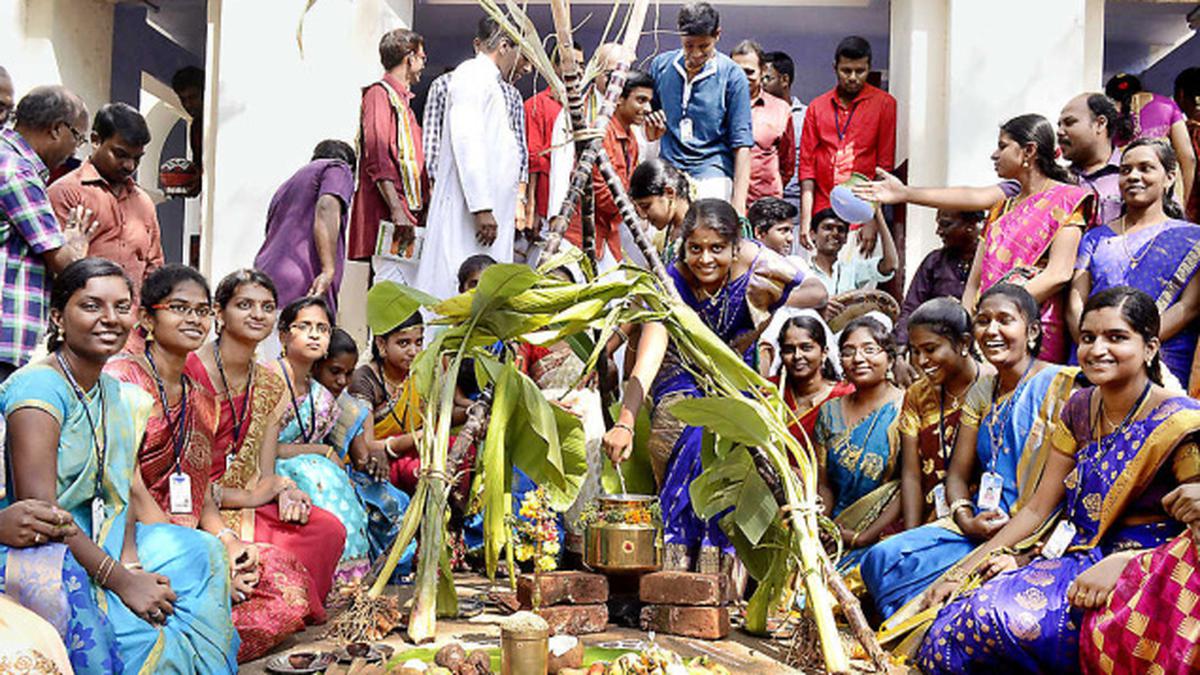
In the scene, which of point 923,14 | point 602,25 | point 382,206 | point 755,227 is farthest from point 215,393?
point 602,25

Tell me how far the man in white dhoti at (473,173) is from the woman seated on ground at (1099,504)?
3423 millimetres

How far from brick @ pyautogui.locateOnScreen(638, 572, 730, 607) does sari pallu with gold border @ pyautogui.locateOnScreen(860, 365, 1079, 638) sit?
64 cm

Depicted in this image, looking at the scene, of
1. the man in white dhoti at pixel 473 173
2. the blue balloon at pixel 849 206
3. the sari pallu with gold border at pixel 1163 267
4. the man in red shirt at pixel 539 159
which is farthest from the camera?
the man in red shirt at pixel 539 159

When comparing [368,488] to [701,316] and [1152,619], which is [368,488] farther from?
[1152,619]

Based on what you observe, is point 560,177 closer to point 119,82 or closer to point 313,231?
point 313,231

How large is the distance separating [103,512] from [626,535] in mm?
1627

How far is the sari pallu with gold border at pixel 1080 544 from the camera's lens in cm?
381

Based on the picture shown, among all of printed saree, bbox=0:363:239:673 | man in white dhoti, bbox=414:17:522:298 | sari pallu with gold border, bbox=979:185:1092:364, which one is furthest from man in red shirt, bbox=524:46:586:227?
printed saree, bbox=0:363:239:673

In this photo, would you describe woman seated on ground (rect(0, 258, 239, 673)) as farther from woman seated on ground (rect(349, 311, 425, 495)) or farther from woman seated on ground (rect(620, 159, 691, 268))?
woman seated on ground (rect(620, 159, 691, 268))

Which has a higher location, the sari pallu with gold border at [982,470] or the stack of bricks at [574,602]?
the sari pallu with gold border at [982,470]

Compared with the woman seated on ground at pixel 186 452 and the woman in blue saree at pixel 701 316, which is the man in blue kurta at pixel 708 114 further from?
the woman seated on ground at pixel 186 452

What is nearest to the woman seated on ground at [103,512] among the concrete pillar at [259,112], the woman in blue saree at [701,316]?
the woman in blue saree at [701,316]

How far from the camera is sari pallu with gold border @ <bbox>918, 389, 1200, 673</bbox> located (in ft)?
12.5

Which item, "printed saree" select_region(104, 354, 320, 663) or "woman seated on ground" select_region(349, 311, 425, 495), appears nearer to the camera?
"printed saree" select_region(104, 354, 320, 663)
